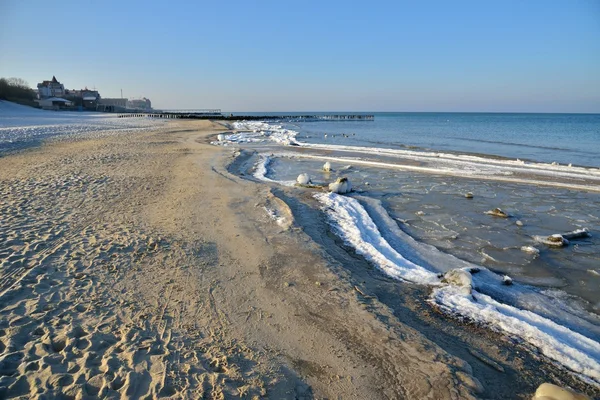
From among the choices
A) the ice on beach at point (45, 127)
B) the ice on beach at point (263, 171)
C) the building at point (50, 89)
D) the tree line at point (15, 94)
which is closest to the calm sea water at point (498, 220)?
the ice on beach at point (263, 171)

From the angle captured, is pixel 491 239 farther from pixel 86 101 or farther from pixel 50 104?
pixel 86 101

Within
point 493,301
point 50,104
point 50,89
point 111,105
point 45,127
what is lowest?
point 493,301

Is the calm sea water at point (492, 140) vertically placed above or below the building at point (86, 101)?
below

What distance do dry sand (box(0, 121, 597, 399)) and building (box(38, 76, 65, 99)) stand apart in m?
111

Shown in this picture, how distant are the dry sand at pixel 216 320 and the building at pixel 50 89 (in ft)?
363

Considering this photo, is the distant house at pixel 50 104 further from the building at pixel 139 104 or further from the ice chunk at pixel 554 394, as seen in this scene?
the ice chunk at pixel 554 394

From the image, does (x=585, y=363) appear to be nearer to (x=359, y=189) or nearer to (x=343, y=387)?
(x=343, y=387)

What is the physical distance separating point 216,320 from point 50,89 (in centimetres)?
12201

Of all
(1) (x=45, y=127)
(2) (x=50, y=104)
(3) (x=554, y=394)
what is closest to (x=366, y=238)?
(3) (x=554, y=394)

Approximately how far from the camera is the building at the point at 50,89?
309ft

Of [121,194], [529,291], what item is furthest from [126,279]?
[529,291]

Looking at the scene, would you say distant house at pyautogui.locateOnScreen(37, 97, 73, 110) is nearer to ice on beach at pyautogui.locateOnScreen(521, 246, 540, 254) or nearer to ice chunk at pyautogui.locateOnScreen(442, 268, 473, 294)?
ice chunk at pyautogui.locateOnScreen(442, 268, 473, 294)

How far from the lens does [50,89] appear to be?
320 ft

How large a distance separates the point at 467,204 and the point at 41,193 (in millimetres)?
11964
